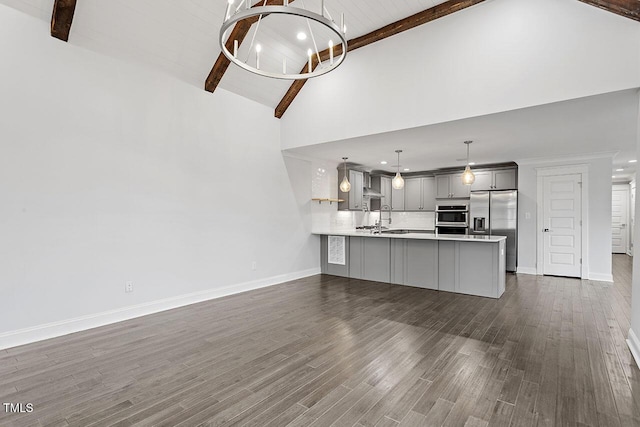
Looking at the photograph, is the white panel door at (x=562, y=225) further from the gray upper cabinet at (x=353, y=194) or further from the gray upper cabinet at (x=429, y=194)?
the gray upper cabinet at (x=353, y=194)

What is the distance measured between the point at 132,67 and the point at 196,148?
1.26m

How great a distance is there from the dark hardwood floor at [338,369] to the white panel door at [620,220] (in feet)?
27.4

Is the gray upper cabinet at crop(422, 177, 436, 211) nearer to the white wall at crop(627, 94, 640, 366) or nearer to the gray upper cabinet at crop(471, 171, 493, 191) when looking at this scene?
the gray upper cabinet at crop(471, 171, 493, 191)

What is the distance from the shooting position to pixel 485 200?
7480 mm

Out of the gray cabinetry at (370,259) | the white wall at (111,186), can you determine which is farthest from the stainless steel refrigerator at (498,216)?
the white wall at (111,186)

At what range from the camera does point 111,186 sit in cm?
392

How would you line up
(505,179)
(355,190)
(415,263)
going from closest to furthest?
1. (415,263)
2. (505,179)
3. (355,190)

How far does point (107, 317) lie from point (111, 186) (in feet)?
5.20

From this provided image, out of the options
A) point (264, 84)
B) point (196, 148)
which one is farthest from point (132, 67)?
point (264, 84)

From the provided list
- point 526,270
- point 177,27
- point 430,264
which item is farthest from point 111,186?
point 526,270

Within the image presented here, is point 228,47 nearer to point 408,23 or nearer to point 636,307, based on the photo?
point 408,23

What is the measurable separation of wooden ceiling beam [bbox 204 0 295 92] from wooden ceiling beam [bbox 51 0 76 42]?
167 centimetres

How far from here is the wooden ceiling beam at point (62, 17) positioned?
3.31 meters

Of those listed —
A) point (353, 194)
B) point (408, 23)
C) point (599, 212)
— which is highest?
point (408, 23)
